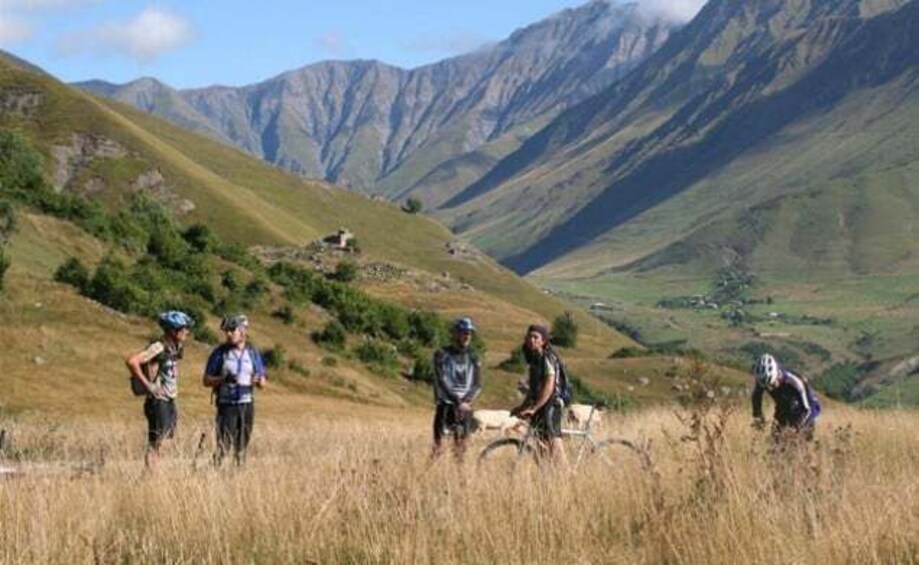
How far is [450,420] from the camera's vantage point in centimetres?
1472

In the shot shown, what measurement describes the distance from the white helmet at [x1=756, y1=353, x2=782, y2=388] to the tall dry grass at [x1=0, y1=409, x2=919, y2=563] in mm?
3342

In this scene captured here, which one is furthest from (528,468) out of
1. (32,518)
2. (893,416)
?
(893,416)

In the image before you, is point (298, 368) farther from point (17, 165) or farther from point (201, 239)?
point (17, 165)

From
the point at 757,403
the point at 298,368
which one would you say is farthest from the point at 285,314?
the point at 757,403

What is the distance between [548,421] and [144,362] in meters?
4.83

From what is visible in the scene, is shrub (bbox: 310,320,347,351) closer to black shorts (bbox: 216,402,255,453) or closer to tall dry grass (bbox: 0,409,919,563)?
black shorts (bbox: 216,402,255,453)

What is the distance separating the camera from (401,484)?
9.35 metres

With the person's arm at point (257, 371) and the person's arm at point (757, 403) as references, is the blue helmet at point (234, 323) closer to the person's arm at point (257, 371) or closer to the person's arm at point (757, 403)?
the person's arm at point (257, 371)

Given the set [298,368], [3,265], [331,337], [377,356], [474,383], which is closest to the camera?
[474,383]

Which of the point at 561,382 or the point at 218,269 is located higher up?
the point at 218,269

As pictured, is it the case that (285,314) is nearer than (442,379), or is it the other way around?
(442,379)

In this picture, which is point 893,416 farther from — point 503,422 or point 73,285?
point 73,285

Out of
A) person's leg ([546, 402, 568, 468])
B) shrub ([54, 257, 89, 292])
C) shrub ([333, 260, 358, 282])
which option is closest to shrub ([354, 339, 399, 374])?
shrub ([54, 257, 89, 292])

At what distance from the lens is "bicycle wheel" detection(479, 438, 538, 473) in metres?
10.6
